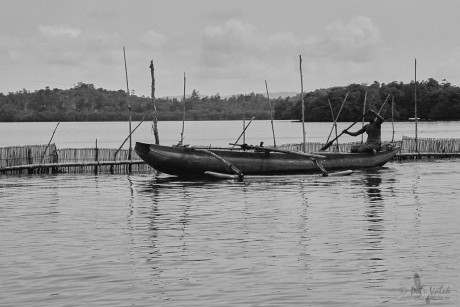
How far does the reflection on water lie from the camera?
14.8 meters

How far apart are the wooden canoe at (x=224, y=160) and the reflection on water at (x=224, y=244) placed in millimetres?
2678

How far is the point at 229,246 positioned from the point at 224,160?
1763 cm

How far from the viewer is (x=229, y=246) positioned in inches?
755

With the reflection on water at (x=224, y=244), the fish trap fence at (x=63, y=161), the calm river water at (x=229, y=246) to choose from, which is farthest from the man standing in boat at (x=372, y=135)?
the fish trap fence at (x=63, y=161)

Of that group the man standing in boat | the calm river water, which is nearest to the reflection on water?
the calm river water

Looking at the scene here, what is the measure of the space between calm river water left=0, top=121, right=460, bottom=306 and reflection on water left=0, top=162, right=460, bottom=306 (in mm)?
33

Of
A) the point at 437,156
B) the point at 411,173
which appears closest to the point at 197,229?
the point at 411,173

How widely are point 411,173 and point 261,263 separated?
26509mm

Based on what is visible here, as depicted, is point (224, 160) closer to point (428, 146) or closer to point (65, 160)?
point (65, 160)

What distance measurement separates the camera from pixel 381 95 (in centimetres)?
17725

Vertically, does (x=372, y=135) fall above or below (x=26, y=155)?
above

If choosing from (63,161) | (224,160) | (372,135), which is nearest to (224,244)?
(224,160)

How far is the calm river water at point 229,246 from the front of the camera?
14.6m

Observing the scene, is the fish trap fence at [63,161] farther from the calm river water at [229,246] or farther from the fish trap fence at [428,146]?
the fish trap fence at [428,146]
